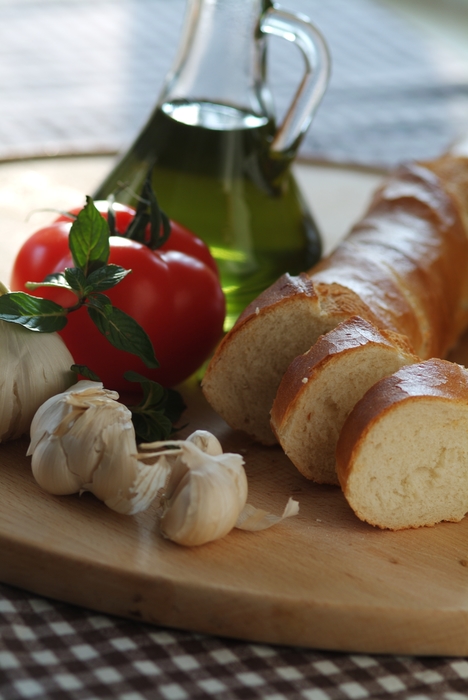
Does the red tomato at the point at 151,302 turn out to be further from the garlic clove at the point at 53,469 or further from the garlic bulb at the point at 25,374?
the garlic clove at the point at 53,469

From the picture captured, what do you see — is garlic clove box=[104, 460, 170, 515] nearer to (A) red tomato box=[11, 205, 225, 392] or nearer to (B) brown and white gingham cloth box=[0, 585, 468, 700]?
(B) brown and white gingham cloth box=[0, 585, 468, 700]

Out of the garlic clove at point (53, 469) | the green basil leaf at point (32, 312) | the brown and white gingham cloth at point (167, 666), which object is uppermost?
the green basil leaf at point (32, 312)

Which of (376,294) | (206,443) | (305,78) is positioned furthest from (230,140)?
(206,443)

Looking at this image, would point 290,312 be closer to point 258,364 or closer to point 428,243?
point 258,364

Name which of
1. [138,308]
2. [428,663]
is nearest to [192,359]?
[138,308]

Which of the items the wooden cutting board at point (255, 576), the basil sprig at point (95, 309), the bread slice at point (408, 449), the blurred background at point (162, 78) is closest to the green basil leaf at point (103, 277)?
the basil sprig at point (95, 309)

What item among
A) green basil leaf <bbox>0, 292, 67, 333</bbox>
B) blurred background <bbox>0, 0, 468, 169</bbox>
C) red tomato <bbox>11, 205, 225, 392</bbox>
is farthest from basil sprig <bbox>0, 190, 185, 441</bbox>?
blurred background <bbox>0, 0, 468, 169</bbox>
